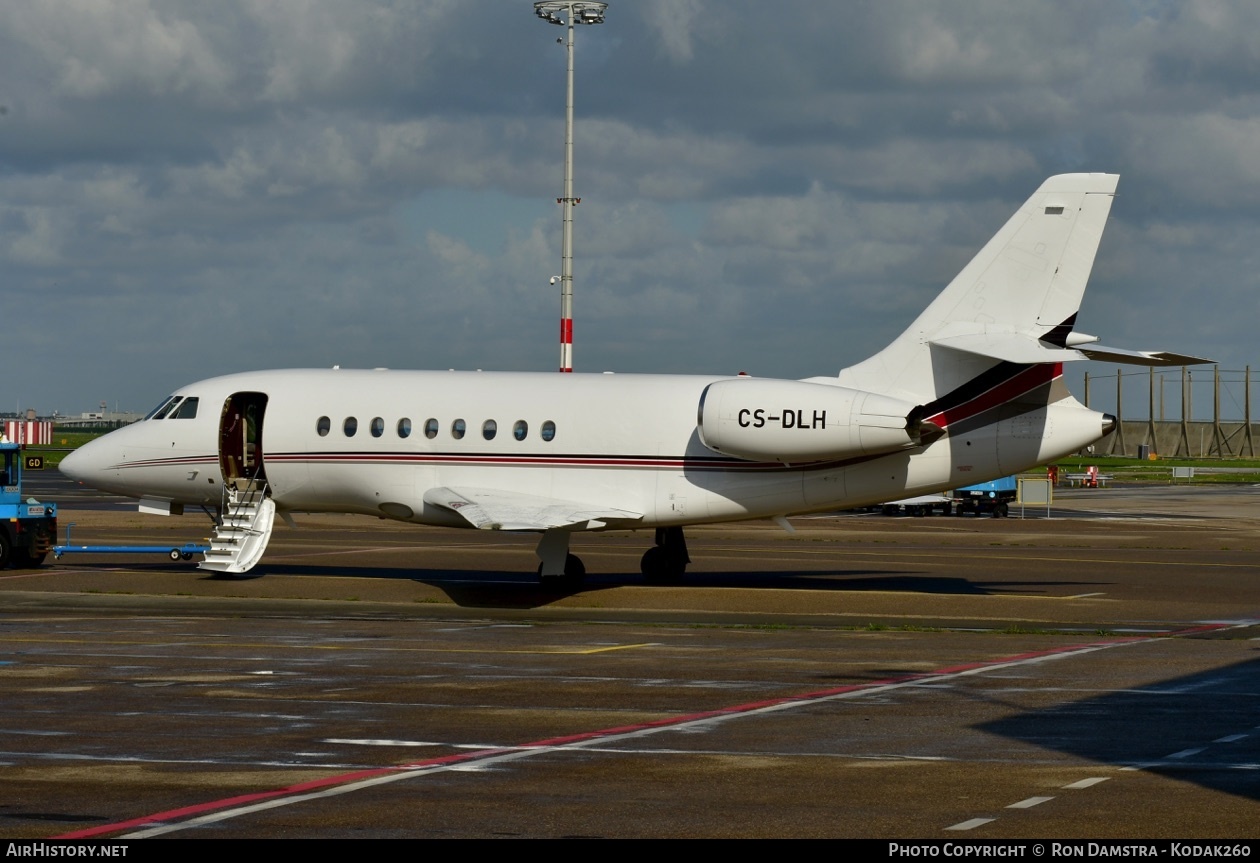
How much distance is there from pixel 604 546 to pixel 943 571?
1091cm

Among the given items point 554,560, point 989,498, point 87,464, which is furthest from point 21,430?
point 989,498

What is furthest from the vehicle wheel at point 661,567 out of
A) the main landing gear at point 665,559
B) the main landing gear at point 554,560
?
the main landing gear at point 554,560

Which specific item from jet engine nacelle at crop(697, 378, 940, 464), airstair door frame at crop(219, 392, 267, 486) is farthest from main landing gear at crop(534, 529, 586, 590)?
airstair door frame at crop(219, 392, 267, 486)

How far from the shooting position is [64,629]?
2347cm

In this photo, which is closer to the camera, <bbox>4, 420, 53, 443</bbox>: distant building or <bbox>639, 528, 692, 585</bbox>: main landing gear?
<bbox>639, 528, 692, 585</bbox>: main landing gear

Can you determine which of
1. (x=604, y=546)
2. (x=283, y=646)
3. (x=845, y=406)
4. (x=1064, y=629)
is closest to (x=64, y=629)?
(x=283, y=646)

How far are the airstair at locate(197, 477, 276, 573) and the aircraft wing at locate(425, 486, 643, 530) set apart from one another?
139 inches

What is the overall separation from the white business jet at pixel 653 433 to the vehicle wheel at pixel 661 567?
0.04m

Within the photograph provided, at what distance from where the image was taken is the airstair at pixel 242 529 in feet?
99.4

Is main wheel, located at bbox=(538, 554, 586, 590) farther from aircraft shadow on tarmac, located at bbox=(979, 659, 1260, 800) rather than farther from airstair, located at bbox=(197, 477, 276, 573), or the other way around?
aircraft shadow on tarmac, located at bbox=(979, 659, 1260, 800)

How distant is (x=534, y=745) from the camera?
1409 cm

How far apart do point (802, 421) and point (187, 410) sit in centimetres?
1292

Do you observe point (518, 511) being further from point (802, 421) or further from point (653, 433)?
point (802, 421)

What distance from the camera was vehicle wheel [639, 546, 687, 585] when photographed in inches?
1247
